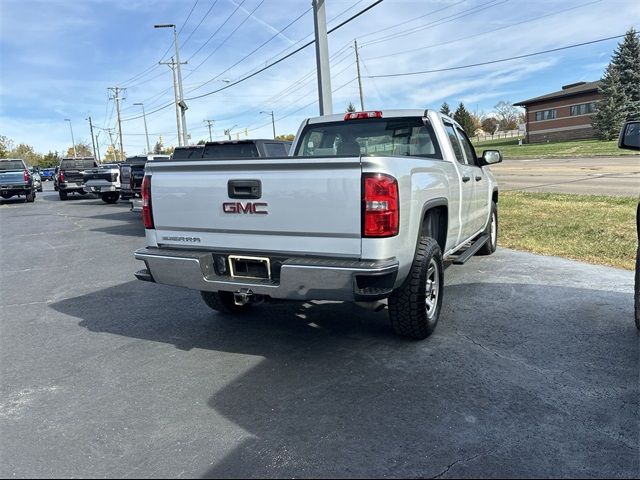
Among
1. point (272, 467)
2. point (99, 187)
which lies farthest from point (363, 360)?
point (99, 187)

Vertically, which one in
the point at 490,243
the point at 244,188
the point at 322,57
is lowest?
the point at 490,243

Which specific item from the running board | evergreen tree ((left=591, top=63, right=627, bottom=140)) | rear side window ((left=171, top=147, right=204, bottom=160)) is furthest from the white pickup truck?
evergreen tree ((left=591, top=63, right=627, bottom=140))

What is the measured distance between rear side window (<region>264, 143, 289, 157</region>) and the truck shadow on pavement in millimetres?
4420

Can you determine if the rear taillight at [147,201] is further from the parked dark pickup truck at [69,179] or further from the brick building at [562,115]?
the brick building at [562,115]

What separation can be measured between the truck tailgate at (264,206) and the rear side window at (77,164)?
A: 2452 cm

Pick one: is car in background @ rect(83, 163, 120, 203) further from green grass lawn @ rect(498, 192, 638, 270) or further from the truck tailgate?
the truck tailgate

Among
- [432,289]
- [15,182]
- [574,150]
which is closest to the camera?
[432,289]

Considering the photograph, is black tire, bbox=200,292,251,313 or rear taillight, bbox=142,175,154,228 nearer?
rear taillight, bbox=142,175,154,228

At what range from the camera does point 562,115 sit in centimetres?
6319

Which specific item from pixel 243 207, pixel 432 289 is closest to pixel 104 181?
pixel 243 207

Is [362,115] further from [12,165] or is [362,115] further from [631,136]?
[12,165]

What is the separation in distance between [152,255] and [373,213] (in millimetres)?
1949

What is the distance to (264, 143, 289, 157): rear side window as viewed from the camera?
9.38 meters

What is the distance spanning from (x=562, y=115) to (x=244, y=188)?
225 ft
